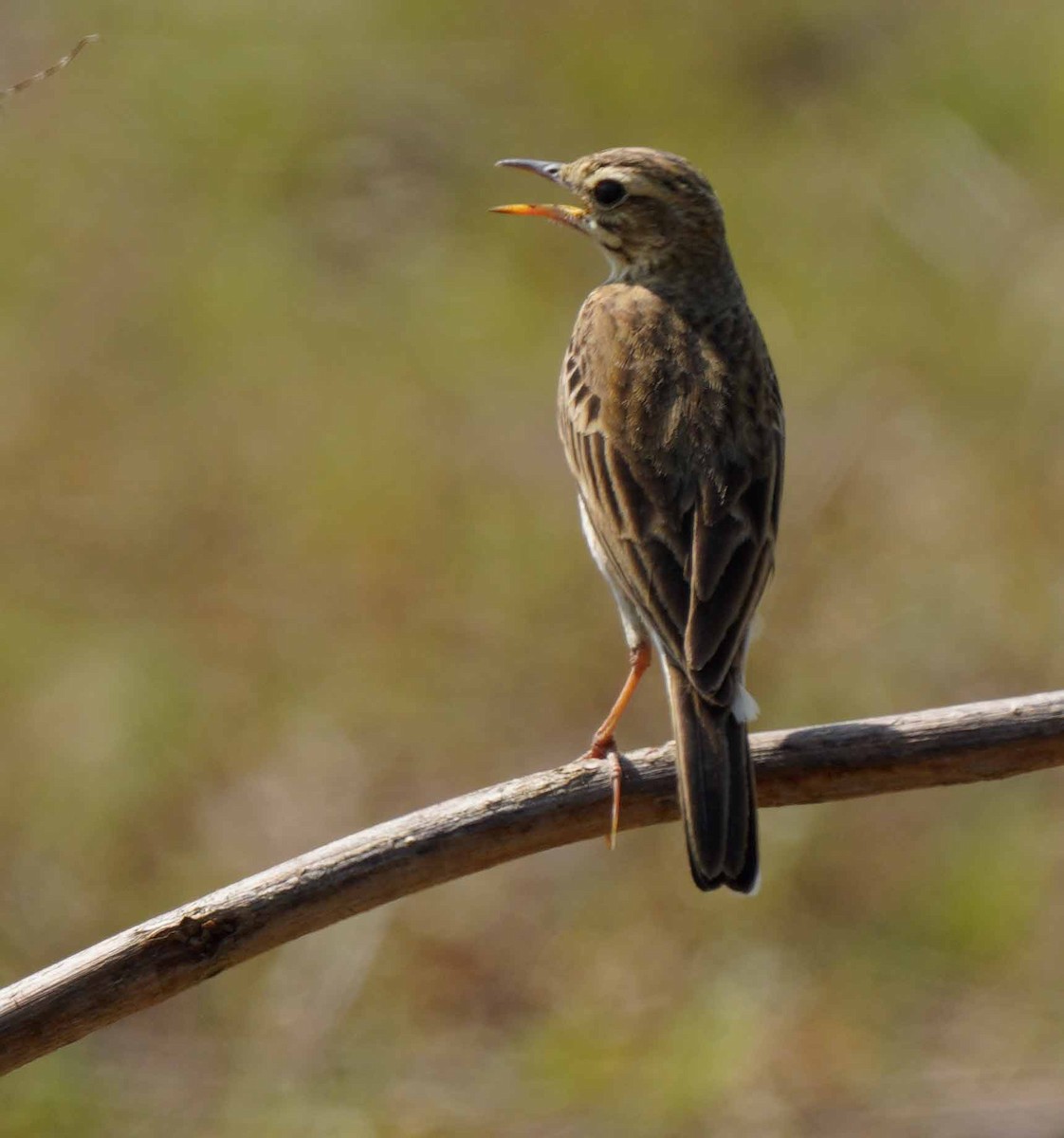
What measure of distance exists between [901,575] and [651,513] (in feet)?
13.2

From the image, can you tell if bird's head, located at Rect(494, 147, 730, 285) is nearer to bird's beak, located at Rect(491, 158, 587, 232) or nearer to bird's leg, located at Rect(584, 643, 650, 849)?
bird's beak, located at Rect(491, 158, 587, 232)

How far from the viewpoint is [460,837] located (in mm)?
4375

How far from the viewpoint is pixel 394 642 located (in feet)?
30.8

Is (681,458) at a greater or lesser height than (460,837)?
greater

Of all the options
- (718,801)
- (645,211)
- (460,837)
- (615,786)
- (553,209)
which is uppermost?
(553,209)

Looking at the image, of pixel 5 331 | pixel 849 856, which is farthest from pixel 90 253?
pixel 849 856

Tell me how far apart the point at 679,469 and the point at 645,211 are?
3.92 ft

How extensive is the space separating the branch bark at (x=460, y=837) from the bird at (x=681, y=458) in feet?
0.41

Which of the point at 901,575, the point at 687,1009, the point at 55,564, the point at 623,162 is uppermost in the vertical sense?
the point at 623,162

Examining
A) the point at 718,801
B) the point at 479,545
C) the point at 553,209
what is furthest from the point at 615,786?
the point at 479,545

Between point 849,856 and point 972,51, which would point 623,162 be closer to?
point 849,856

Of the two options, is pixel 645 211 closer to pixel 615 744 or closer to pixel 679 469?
pixel 679 469

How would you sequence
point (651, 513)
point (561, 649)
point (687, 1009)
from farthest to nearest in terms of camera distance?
point (561, 649) < point (687, 1009) < point (651, 513)

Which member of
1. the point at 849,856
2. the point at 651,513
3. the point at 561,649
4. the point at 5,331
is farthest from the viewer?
the point at 5,331
